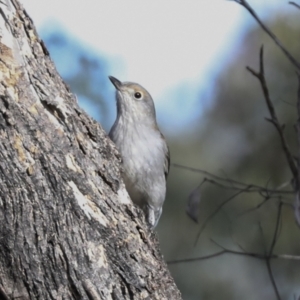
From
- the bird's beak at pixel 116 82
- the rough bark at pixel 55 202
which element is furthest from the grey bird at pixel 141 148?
the rough bark at pixel 55 202

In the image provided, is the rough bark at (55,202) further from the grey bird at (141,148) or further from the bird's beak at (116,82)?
the bird's beak at (116,82)

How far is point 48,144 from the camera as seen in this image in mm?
3086

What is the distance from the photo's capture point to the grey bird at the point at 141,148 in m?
5.03

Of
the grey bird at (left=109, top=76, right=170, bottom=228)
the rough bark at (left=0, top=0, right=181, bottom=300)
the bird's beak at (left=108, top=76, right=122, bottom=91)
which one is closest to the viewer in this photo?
the rough bark at (left=0, top=0, right=181, bottom=300)

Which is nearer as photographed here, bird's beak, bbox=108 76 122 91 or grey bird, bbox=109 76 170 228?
grey bird, bbox=109 76 170 228

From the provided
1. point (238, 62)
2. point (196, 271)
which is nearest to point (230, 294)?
point (196, 271)

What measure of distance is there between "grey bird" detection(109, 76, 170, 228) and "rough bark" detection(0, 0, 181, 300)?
5.39 ft

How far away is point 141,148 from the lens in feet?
17.1

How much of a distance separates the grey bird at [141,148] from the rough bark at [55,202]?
1644mm

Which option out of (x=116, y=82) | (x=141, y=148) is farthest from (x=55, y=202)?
(x=116, y=82)

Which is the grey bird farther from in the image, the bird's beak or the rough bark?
the rough bark

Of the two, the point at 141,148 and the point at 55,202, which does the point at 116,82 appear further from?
the point at 55,202

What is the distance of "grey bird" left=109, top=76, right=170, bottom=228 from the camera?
5.03m

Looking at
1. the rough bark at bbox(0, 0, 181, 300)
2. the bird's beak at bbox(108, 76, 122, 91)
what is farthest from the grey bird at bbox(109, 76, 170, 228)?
the rough bark at bbox(0, 0, 181, 300)
